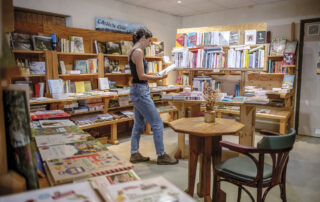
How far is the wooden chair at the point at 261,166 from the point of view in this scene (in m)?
1.77

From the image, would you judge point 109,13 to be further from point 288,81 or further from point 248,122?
point 288,81

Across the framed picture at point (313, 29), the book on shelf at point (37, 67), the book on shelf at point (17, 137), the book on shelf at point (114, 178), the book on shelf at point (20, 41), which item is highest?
the framed picture at point (313, 29)

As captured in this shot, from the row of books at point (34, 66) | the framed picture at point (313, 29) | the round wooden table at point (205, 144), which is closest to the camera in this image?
the round wooden table at point (205, 144)

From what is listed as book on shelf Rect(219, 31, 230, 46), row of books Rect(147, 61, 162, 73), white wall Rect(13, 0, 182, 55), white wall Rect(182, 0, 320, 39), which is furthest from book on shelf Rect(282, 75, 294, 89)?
white wall Rect(13, 0, 182, 55)

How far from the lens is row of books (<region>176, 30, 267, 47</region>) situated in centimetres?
379

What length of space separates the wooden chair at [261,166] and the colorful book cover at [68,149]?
101 cm

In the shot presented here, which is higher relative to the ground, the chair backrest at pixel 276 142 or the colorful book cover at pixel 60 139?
the colorful book cover at pixel 60 139

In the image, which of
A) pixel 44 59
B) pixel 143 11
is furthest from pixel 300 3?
pixel 44 59

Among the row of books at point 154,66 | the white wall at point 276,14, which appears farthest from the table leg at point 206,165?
the white wall at point 276,14

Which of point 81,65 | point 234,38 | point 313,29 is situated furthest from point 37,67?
point 313,29

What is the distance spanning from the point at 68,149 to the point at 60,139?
0.27 metres

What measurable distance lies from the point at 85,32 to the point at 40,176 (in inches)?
147

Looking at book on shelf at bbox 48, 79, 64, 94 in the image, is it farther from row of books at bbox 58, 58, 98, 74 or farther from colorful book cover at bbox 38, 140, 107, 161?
colorful book cover at bbox 38, 140, 107, 161

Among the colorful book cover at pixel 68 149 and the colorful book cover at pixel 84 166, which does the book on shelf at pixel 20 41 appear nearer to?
the colorful book cover at pixel 68 149
